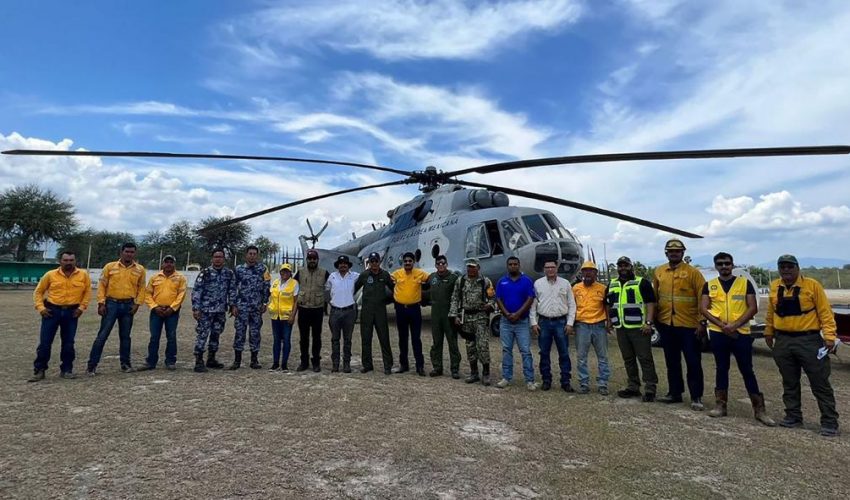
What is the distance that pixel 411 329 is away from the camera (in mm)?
6414

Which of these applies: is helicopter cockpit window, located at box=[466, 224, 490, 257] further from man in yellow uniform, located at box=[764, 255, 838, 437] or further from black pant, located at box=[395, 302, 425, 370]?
man in yellow uniform, located at box=[764, 255, 838, 437]

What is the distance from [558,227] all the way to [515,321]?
A: 452cm

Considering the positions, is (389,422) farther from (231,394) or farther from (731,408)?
(731,408)

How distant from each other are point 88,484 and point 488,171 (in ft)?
24.5

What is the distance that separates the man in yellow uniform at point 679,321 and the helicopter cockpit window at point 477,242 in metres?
4.68

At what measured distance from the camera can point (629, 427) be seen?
13.7 ft

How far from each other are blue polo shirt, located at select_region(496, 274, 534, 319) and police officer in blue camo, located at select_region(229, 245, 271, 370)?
3.49 m

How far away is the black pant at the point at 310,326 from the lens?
21.1 ft

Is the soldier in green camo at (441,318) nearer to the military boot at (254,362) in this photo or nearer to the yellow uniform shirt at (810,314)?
the military boot at (254,362)

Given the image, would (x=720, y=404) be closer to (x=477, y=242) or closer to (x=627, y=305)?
(x=627, y=305)

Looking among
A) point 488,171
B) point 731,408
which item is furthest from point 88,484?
point 488,171

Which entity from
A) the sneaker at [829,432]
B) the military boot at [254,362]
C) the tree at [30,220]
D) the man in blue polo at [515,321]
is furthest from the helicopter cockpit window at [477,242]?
the tree at [30,220]

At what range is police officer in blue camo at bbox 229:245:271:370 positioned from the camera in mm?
6598

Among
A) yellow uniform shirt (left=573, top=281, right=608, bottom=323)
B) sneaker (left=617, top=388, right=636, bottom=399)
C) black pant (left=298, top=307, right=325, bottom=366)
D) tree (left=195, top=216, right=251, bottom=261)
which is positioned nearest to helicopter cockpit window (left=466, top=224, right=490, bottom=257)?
yellow uniform shirt (left=573, top=281, right=608, bottom=323)
